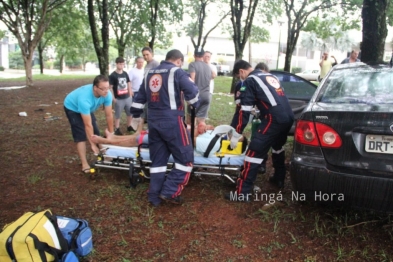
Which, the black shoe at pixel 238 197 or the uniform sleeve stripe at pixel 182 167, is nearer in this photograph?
the uniform sleeve stripe at pixel 182 167

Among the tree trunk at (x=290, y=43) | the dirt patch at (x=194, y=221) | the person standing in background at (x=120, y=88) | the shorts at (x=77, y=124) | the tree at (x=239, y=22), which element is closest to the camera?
the dirt patch at (x=194, y=221)

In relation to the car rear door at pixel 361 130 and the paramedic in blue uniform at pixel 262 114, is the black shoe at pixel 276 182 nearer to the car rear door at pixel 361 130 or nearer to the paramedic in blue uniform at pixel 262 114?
the paramedic in blue uniform at pixel 262 114

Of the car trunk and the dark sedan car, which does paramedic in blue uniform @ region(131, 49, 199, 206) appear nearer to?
the dark sedan car

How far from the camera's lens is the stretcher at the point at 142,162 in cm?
397

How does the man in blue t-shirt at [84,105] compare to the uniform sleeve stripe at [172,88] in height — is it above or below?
below

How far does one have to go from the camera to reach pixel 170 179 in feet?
11.8

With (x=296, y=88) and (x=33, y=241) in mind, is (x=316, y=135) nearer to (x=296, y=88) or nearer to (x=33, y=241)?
(x=33, y=241)

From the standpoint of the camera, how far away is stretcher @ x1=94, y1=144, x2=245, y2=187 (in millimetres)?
3973

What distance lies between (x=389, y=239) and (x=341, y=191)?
815 mm

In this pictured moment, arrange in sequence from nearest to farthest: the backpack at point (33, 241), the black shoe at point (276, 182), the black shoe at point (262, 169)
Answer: the backpack at point (33, 241), the black shoe at point (276, 182), the black shoe at point (262, 169)

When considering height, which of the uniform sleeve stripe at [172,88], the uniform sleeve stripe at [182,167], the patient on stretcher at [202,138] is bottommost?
the uniform sleeve stripe at [182,167]

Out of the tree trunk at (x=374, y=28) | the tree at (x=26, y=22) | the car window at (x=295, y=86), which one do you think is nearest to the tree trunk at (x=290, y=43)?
the tree at (x=26, y=22)

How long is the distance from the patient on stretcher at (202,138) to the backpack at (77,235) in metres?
1.63

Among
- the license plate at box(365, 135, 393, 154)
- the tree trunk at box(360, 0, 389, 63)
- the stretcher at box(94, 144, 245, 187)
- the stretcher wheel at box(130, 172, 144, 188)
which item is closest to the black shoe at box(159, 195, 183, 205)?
the stretcher at box(94, 144, 245, 187)
